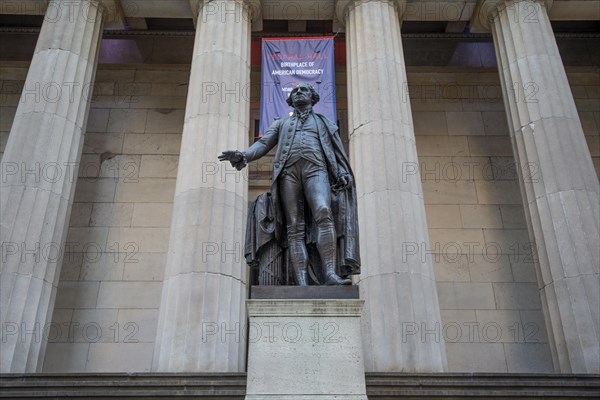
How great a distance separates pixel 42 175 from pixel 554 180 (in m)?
10.7

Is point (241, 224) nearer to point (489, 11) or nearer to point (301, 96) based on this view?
point (301, 96)

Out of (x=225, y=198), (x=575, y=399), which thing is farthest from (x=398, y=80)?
(x=575, y=399)

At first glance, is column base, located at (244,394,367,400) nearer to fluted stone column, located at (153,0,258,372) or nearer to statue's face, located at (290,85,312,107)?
statue's face, located at (290,85,312,107)

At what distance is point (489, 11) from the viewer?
53.8 ft

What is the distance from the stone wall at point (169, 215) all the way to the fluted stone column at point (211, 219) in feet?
12.8

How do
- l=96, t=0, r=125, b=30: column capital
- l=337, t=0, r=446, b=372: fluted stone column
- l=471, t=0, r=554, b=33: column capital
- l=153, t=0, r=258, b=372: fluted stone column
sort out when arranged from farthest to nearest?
l=96, t=0, r=125, b=30: column capital < l=471, t=0, r=554, b=33: column capital < l=337, t=0, r=446, b=372: fluted stone column < l=153, t=0, r=258, b=372: fluted stone column

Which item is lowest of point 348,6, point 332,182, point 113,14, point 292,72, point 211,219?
point 332,182

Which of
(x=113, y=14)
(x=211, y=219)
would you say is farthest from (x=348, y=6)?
(x=211, y=219)

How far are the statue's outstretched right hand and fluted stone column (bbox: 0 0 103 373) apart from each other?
643cm

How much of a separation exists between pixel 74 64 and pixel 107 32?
16.9ft

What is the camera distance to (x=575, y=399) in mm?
10086

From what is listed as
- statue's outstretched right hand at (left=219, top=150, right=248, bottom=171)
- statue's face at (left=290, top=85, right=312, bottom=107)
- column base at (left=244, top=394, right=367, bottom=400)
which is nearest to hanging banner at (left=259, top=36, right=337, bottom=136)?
statue's face at (left=290, top=85, right=312, bottom=107)

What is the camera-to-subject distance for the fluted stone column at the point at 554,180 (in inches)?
472

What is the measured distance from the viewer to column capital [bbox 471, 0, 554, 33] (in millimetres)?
15953
